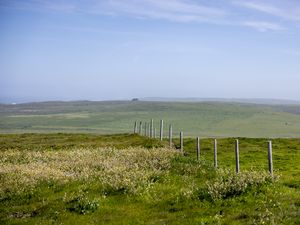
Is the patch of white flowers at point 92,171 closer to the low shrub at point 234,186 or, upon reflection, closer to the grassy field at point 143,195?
the grassy field at point 143,195

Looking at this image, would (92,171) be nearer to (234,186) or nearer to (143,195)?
(143,195)

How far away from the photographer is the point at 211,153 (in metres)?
49.8

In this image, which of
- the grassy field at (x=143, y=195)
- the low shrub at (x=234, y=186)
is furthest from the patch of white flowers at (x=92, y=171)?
the low shrub at (x=234, y=186)

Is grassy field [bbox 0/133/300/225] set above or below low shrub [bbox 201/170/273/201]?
below

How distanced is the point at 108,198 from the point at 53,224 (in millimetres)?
4256

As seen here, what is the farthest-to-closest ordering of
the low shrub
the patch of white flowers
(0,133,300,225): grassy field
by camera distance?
1. the patch of white flowers
2. the low shrub
3. (0,133,300,225): grassy field

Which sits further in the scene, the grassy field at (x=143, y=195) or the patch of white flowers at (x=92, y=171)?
the patch of white flowers at (x=92, y=171)

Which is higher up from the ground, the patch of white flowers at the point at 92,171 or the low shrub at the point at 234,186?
the low shrub at the point at 234,186

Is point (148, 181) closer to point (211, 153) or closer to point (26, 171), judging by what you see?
point (26, 171)

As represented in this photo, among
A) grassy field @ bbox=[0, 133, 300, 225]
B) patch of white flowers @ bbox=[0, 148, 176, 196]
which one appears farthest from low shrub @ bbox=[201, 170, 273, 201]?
patch of white flowers @ bbox=[0, 148, 176, 196]

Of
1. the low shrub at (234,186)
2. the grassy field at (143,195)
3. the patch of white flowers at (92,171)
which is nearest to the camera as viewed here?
the grassy field at (143,195)

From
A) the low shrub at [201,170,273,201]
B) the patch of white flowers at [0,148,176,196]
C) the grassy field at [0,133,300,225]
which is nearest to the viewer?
the grassy field at [0,133,300,225]

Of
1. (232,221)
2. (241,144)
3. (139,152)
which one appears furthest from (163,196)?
(241,144)

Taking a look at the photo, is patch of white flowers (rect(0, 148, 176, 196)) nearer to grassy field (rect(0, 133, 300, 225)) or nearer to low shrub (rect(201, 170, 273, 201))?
grassy field (rect(0, 133, 300, 225))
